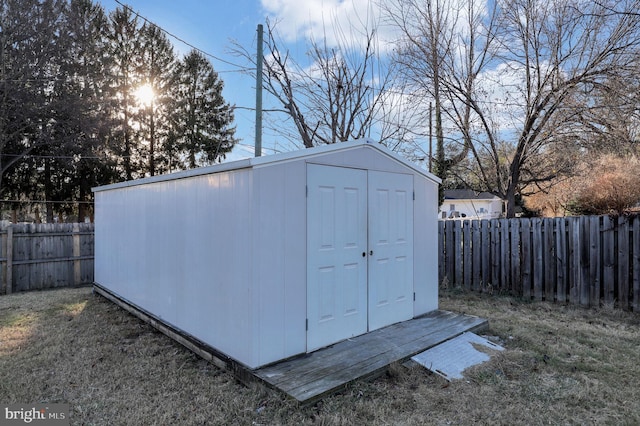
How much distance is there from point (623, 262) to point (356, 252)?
4246 mm

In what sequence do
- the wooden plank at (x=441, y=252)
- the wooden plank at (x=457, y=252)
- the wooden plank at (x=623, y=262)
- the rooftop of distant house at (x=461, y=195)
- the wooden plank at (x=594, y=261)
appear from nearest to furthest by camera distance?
1. the wooden plank at (x=623, y=262)
2. the wooden plank at (x=594, y=261)
3. the wooden plank at (x=457, y=252)
4. the wooden plank at (x=441, y=252)
5. the rooftop of distant house at (x=461, y=195)

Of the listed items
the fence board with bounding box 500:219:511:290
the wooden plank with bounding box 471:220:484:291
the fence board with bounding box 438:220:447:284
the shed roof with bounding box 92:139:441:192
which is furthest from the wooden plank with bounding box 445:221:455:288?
the shed roof with bounding box 92:139:441:192

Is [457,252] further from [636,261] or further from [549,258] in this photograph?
[636,261]

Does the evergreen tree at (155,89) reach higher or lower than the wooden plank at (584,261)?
higher

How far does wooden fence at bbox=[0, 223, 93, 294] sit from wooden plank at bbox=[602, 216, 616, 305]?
1029 cm

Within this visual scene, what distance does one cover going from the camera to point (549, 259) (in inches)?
240

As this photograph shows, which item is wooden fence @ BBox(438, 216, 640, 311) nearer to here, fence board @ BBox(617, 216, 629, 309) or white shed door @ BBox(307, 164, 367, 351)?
fence board @ BBox(617, 216, 629, 309)

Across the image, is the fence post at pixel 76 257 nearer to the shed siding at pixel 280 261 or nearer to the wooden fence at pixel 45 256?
the wooden fence at pixel 45 256

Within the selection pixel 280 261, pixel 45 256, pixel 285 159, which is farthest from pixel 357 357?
pixel 45 256

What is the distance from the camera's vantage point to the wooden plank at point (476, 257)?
6961 mm

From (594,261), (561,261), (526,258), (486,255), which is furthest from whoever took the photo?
(486,255)

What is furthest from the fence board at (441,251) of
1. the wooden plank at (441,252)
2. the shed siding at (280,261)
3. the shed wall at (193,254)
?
the shed wall at (193,254)

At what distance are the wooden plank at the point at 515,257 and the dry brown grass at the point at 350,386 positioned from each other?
5.25 feet

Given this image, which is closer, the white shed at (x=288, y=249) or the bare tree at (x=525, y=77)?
the white shed at (x=288, y=249)
